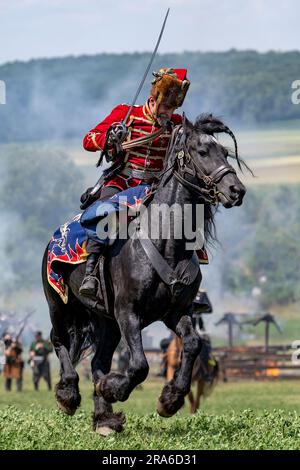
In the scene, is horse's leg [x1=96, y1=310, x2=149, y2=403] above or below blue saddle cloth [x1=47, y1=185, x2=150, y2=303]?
below

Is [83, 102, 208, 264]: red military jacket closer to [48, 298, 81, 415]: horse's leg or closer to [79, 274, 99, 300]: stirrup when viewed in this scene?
[79, 274, 99, 300]: stirrup

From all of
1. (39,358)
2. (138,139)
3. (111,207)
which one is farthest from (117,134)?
(39,358)

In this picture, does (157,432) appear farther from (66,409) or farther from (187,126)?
(187,126)

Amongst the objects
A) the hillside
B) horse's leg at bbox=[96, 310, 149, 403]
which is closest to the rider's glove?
horse's leg at bbox=[96, 310, 149, 403]

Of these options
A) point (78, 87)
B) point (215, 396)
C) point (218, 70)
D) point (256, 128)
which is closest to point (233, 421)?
point (215, 396)

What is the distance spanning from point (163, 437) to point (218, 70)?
247 ft

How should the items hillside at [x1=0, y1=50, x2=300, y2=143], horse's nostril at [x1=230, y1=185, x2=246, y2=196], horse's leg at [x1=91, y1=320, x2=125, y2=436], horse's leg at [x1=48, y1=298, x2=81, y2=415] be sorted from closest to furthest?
1. horse's nostril at [x1=230, y1=185, x2=246, y2=196]
2. horse's leg at [x1=91, y1=320, x2=125, y2=436]
3. horse's leg at [x1=48, y1=298, x2=81, y2=415]
4. hillside at [x1=0, y1=50, x2=300, y2=143]

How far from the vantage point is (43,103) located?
6862cm

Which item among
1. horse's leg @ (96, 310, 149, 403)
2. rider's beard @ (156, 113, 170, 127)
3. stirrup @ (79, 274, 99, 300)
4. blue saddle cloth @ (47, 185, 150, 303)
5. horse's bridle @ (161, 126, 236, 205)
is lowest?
horse's leg @ (96, 310, 149, 403)

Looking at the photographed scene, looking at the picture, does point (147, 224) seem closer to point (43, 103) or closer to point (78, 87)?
point (43, 103)

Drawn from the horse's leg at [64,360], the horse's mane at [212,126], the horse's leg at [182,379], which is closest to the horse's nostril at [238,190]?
the horse's mane at [212,126]

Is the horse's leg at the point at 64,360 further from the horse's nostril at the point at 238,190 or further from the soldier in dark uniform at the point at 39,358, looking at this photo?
the soldier in dark uniform at the point at 39,358

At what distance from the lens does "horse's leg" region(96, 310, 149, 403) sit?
37.0ft

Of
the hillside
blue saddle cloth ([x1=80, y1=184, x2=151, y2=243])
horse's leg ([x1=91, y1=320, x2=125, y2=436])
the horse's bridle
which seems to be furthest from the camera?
the hillside
